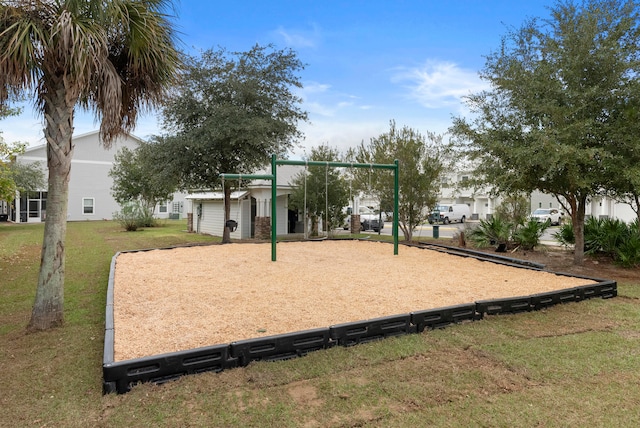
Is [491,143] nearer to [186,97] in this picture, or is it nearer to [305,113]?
[305,113]

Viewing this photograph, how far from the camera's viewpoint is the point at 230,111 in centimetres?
1409

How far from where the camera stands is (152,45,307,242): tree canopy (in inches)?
563

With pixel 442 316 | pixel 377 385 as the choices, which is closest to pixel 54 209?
pixel 377 385

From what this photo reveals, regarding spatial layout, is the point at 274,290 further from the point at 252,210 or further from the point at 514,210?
the point at 252,210

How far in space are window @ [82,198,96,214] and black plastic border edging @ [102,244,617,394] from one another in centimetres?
3411

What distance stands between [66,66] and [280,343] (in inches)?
161

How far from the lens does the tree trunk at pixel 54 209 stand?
483 centimetres

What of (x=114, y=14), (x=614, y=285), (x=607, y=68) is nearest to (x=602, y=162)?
(x=607, y=68)

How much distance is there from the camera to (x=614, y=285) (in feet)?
22.8

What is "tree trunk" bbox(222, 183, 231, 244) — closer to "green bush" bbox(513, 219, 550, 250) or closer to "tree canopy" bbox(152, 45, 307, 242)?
"tree canopy" bbox(152, 45, 307, 242)

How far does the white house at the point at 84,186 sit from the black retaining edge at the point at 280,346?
3377 cm

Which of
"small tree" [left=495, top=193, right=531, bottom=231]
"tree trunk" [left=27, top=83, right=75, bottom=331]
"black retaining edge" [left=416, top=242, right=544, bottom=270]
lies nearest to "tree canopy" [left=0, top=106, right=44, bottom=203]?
"tree trunk" [left=27, top=83, right=75, bottom=331]

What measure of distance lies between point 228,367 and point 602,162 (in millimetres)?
8977

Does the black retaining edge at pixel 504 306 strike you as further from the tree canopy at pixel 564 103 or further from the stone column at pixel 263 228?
the stone column at pixel 263 228
